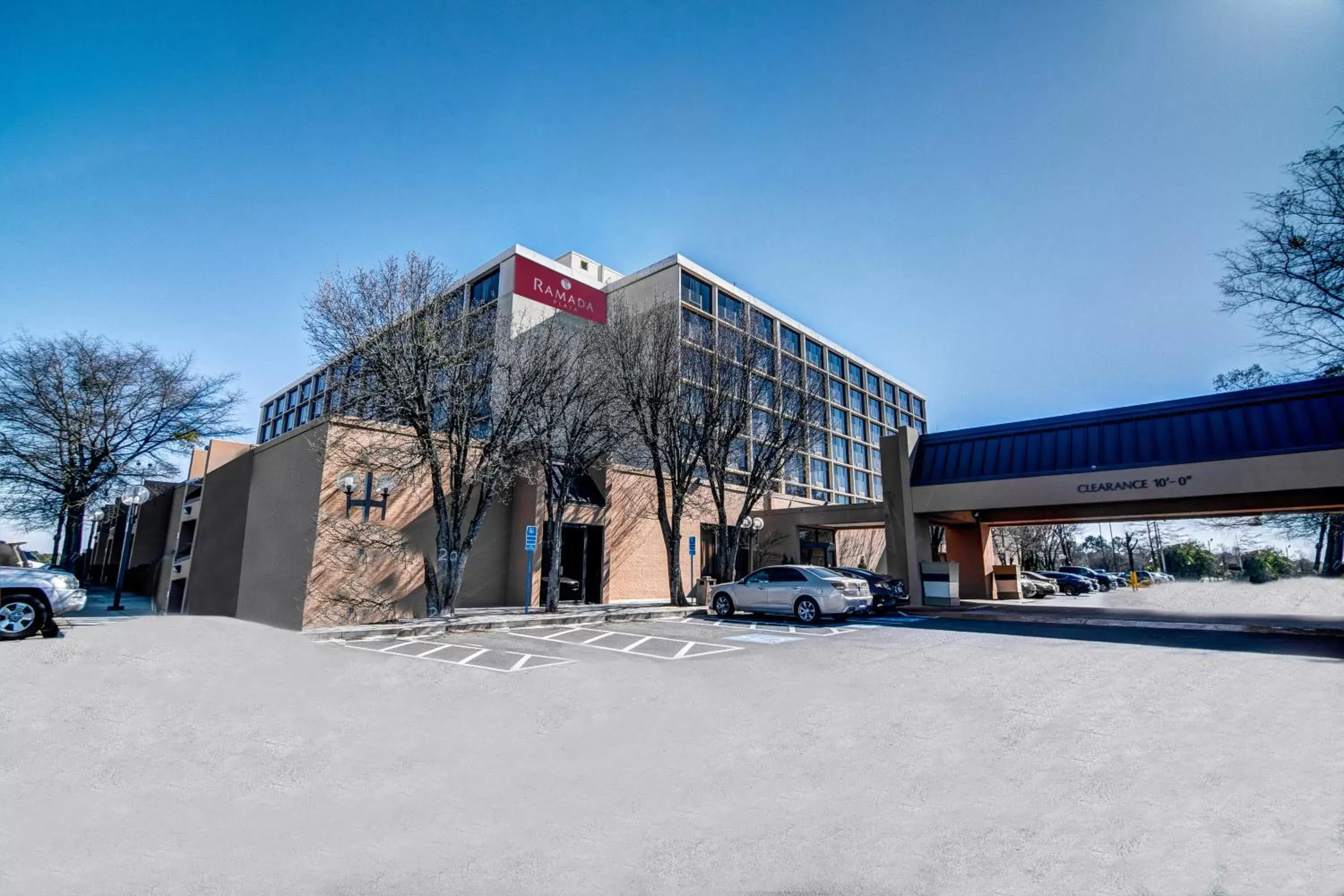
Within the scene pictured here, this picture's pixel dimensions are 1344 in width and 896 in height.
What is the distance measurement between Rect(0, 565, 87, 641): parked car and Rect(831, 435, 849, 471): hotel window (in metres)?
56.3

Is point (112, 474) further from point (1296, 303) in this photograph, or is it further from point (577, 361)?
point (1296, 303)

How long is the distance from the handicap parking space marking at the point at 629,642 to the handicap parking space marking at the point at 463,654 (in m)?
1.52

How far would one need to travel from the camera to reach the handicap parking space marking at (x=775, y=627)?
14.9m

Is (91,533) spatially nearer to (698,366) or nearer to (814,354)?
(698,366)

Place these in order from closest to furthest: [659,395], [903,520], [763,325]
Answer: [659,395] → [903,520] → [763,325]

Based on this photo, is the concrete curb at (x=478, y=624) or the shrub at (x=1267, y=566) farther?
the shrub at (x=1267, y=566)

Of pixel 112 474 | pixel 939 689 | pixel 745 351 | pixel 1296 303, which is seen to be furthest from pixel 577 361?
pixel 112 474

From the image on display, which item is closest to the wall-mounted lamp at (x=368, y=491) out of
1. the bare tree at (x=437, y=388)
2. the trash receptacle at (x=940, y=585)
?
the bare tree at (x=437, y=388)

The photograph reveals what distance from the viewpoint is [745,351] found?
2548 cm

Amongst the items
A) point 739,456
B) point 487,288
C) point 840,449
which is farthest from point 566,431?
point 840,449

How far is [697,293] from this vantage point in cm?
4897

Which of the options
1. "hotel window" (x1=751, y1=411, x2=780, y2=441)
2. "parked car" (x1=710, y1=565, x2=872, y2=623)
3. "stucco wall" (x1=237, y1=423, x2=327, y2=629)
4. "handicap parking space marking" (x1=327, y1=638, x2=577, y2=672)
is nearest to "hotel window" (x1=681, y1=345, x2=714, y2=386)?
"hotel window" (x1=751, y1=411, x2=780, y2=441)

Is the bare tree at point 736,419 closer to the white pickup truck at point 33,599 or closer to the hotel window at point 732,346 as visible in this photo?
the hotel window at point 732,346

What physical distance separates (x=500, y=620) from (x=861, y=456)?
57.6 metres
